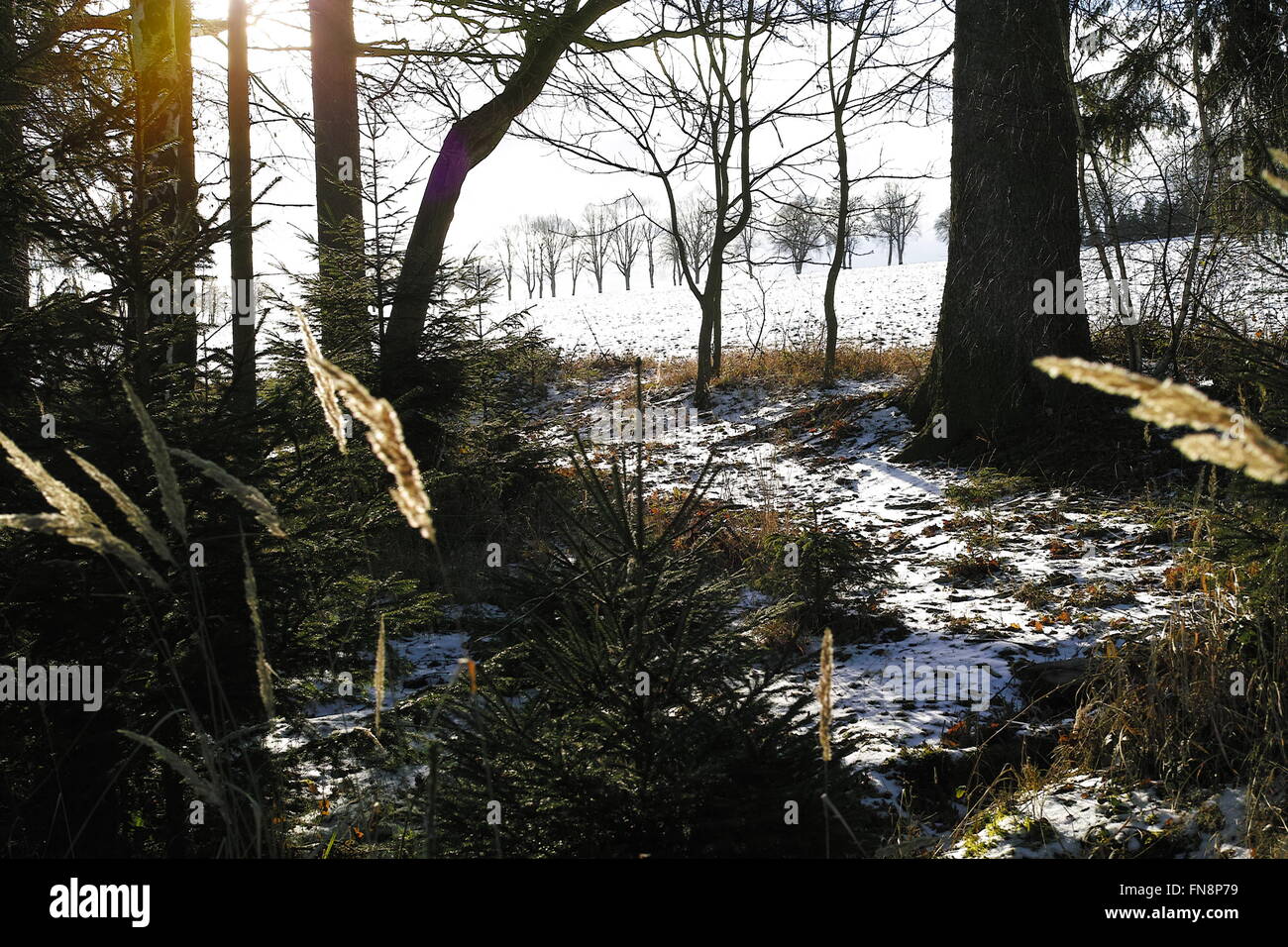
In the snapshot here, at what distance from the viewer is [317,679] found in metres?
3.61

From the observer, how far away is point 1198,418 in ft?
2.55

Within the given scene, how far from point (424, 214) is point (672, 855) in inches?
332

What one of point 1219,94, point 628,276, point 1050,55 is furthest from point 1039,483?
point 628,276

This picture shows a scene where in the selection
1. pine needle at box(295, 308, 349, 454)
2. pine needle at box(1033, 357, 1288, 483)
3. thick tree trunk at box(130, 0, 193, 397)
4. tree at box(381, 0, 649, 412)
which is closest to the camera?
pine needle at box(1033, 357, 1288, 483)

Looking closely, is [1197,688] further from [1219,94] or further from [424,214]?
[424,214]

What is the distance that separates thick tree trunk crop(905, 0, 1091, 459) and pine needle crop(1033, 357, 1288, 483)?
7643 millimetres

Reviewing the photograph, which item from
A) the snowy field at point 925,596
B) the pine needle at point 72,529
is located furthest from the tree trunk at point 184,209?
the pine needle at point 72,529

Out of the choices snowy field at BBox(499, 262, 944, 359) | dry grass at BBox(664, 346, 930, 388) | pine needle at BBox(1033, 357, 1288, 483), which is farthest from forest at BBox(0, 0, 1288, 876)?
snowy field at BBox(499, 262, 944, 359)

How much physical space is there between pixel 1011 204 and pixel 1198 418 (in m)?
8.18

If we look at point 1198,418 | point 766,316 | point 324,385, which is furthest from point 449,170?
point 766,316

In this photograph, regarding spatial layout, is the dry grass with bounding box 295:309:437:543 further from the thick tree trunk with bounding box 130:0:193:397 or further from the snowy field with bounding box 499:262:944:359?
the snowy field with bounding box 499:262:944:359

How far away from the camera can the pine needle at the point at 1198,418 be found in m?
0.76

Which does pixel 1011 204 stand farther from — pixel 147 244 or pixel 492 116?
pixel 147 244

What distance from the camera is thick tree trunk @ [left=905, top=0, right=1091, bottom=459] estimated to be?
7.70 m
